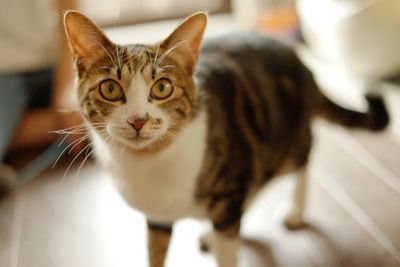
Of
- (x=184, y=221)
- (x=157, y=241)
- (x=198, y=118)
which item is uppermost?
(x=198, y=118)

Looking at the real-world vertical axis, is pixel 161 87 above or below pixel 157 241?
above

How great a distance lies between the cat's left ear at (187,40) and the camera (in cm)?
88

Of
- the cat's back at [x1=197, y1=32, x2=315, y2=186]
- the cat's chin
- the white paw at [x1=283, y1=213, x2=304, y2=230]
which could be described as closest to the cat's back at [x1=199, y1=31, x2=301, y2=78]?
the cat's back at [x1=197, y1=32, x2=315, y2=186]

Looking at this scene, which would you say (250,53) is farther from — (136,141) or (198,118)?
(136,141)

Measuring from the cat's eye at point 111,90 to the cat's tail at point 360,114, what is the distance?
0.61m

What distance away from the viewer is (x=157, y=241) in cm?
115

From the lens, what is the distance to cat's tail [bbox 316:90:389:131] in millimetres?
1224

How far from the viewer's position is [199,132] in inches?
39.0

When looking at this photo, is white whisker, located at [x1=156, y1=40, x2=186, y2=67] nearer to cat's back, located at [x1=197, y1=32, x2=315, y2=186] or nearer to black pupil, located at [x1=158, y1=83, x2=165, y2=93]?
black pupil, located at [x1=158, y1=83, x2=165, y2=93]

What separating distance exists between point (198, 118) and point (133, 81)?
196 millimetres

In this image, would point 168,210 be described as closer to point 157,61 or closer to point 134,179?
point 134,179

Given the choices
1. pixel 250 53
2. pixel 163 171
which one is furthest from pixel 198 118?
pixel 250 53

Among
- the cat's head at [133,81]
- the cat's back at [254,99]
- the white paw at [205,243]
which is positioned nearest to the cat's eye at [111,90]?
the cat's head at [133,81]

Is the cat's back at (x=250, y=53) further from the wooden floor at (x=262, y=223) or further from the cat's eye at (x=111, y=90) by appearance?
the wooden floor at (x=262, y=223)
